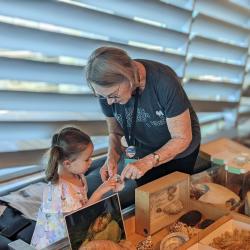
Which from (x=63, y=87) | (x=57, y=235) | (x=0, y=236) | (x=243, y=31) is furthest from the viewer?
(x=243, y=31)

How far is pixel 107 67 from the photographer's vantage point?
1181mm

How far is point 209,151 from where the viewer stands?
1739mm

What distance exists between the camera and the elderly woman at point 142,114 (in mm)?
1209

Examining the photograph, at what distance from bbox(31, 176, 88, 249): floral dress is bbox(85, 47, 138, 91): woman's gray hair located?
334 mm

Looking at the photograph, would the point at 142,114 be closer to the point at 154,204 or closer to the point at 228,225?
the point at 154,204

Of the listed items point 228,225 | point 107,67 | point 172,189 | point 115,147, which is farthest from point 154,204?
point 107,67

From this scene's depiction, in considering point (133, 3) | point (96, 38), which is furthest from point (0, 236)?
point (133, 3)

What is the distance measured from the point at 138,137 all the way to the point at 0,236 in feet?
2.27

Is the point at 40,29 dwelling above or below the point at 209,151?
above

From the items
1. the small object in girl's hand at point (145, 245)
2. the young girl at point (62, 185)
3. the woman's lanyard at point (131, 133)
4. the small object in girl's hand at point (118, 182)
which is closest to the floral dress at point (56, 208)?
the young girl at point (62, 185)

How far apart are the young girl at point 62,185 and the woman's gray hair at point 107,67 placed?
0.18 meters

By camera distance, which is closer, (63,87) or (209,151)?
(209,151)

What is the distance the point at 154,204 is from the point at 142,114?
1.23 feet

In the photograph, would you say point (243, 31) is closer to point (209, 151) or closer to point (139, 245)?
point (209, 151)
